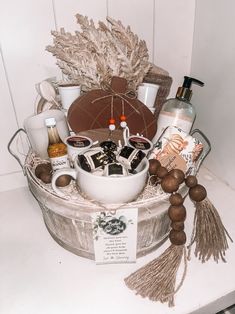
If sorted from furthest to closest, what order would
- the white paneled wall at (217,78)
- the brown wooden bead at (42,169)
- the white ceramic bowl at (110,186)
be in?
the white paneled wall at (217,78) → the brown wooden bead at (42,169) → the white ceramic bowl at (110,186)

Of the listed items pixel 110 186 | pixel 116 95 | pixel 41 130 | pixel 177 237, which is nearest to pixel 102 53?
pixel 116 95

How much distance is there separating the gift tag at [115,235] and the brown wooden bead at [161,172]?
0.09 meters

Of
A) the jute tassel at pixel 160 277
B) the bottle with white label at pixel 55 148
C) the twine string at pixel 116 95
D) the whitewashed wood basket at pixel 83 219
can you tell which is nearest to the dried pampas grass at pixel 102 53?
the twine string at pixel 116 95

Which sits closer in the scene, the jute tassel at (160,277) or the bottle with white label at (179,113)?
the jute tassel at (160,277)

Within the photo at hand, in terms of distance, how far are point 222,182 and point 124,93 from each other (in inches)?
16.1

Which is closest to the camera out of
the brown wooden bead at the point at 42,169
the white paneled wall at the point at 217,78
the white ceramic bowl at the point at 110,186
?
the white ceramic bowl at the point at 110,186

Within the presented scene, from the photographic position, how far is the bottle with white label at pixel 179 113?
66 centimetres

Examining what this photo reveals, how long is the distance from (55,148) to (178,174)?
0.83 ft

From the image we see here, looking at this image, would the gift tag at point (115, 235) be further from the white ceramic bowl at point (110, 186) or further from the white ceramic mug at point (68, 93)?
the white ceramic mug at point (68, 93)

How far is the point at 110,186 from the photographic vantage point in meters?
0.47

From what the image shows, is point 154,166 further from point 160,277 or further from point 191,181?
point 160,277

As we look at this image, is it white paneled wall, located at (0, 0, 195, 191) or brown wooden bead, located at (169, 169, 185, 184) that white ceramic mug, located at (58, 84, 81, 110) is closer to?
white paneled wall, located at (0, 0, 195, 191)

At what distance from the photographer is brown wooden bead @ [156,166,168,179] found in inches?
21.2

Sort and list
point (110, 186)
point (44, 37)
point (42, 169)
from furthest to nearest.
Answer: point (44, 37)
point (42, 169)
point (110, 186)
